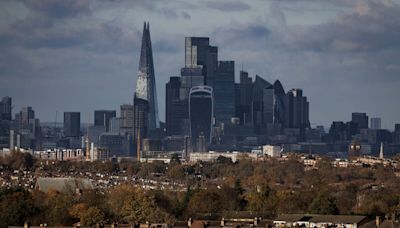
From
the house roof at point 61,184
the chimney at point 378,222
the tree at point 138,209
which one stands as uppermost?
the house roof at point 61,184

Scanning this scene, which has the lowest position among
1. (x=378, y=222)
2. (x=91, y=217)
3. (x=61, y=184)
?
(x=378, y=222)

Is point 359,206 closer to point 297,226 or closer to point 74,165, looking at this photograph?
point 297,226

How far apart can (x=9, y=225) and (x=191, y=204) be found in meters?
14.2

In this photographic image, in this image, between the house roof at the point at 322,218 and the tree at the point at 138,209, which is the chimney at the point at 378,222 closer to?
the house roof at the point at 322,218

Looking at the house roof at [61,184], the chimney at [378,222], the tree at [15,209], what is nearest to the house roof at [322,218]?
the chimney at [378,222]

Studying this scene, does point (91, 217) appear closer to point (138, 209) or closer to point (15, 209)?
point (15, 209)

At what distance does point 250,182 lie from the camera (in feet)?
299

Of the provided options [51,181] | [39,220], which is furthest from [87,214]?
[51,181]

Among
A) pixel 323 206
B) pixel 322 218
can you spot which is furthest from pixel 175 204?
pixel 322 218

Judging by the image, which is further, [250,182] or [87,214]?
[250,182]

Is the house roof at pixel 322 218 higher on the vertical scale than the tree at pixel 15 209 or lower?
lower

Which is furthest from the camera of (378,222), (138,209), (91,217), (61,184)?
(61,184)

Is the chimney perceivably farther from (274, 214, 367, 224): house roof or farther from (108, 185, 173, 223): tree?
(108, 185, 173, 223): tree

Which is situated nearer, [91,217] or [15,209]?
[15,209]
